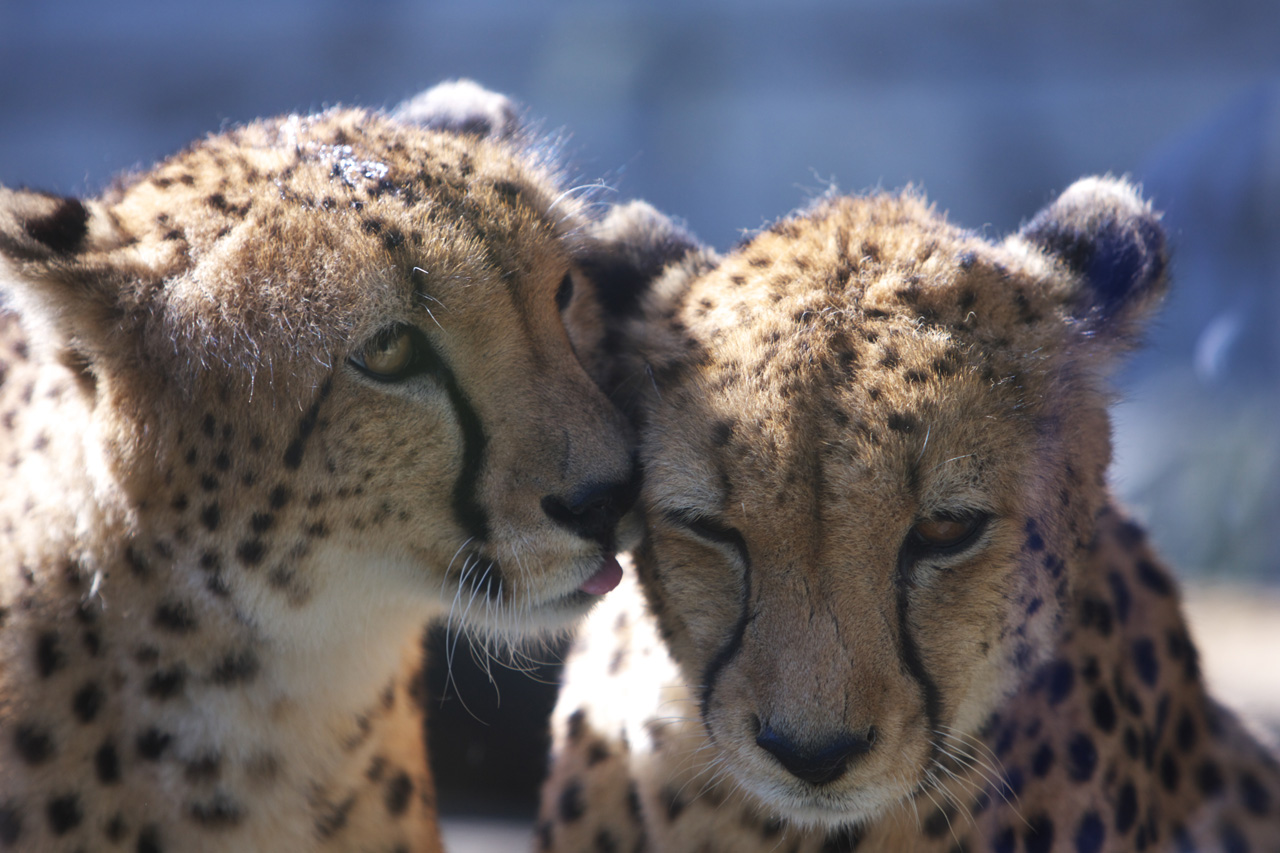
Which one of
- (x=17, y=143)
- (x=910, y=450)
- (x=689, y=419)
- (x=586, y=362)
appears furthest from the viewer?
(x=17, y=143)

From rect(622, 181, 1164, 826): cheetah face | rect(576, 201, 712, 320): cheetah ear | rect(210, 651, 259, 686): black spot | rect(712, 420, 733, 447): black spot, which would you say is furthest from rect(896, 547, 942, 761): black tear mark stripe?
rect(210, 651, 259, 686): black spot

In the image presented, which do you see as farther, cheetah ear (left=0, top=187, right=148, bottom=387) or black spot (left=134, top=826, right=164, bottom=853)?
black spot (left=134, top=826, right=164, bottom=853)

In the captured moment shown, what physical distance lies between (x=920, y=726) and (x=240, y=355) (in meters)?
1.04

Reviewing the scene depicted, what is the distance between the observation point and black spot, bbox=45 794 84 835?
67.1 inches

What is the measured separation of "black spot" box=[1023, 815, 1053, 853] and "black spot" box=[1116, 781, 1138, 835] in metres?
0.13

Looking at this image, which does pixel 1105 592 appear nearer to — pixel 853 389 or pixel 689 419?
pixel 853 389

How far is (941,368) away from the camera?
1.59 m

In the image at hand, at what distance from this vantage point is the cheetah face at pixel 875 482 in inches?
59.9

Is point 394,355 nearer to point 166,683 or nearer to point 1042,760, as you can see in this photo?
point 166,683

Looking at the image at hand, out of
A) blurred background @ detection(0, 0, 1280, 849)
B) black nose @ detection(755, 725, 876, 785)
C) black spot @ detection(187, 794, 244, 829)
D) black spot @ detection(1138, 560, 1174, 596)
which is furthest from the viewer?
blurred background @ detection(0, 0, 1280, 849)

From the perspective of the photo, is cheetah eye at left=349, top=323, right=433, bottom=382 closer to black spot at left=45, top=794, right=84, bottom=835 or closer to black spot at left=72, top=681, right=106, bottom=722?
black spot at left=72, top=681, right=106, bottom=722

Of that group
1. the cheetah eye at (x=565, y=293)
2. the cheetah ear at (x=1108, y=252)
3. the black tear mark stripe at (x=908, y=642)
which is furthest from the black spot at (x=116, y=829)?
the cheetah ear at (x=1108, y=252)

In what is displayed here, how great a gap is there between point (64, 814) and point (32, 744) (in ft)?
0.36

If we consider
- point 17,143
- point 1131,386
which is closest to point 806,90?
point 1131,386
